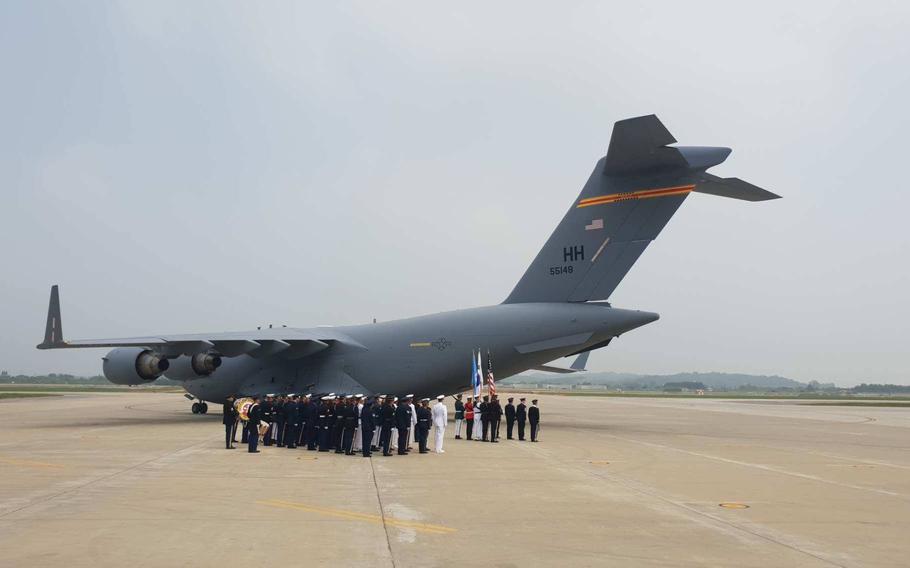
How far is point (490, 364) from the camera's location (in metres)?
21.3

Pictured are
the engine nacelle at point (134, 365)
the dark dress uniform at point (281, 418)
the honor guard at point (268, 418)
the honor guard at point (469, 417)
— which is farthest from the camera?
the engine nacelle at point (134, 365)

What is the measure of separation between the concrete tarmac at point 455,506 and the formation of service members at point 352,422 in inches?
21.0

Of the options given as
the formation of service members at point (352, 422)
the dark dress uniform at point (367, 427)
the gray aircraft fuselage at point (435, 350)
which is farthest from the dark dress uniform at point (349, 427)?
the gray aircraft fuselage at point (435, 350)

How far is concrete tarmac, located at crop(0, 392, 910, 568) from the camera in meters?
6.62

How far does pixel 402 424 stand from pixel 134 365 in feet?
42.9

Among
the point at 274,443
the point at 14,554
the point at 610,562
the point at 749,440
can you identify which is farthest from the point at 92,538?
the point at 749,440

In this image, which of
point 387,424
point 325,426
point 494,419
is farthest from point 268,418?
point 494,419

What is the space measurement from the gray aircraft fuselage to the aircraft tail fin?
2.24ft

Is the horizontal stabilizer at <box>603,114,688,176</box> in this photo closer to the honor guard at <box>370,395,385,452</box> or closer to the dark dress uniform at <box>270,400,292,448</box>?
the honor guard at <box>370,395,385,452</box>

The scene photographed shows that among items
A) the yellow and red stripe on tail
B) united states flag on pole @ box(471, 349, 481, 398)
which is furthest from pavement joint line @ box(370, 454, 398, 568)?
the yellow and red stripe on tail

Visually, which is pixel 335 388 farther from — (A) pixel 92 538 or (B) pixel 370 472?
(A) pixel 92 538

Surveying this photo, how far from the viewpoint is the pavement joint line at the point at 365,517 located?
7656mm

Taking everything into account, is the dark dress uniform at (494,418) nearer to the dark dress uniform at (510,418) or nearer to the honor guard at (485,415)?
the honor guard at (485,415)

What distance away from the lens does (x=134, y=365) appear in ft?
82.4
